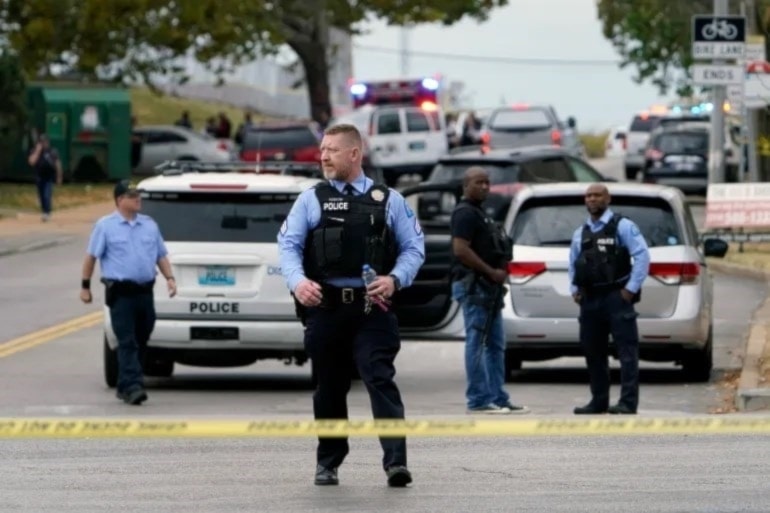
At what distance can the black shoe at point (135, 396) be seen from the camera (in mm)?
15102

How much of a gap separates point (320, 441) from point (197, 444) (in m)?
1.95

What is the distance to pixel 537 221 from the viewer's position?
16656 mm

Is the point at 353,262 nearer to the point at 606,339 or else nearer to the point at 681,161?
the point at 606,339

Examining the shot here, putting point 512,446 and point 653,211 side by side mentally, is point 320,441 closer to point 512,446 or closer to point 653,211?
point 512,446

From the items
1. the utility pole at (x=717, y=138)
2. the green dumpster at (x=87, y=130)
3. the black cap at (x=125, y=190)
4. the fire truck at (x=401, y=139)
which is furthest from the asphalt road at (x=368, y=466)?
the green dumpster at (x=87, y=130)

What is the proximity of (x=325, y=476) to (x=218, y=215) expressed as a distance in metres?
6.15

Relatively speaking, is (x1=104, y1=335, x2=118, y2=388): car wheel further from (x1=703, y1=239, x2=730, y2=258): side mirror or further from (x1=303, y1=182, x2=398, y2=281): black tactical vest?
(x1=303, y1=182, x2=398, y2=281): black tactical vest

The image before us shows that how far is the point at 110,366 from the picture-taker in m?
16.3

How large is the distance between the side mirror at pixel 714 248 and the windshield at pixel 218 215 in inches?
129

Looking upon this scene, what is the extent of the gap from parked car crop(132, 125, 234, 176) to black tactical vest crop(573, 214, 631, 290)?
36135 mm

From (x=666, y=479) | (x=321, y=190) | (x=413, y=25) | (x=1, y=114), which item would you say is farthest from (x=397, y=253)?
(x=413, y=25)

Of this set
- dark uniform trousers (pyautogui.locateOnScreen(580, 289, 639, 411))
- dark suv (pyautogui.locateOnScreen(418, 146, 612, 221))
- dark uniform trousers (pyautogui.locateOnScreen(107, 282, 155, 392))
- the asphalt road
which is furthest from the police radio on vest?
dark suv (pyautogui.locateOnScreen(418, 146, 612, 221))

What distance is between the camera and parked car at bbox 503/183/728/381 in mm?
16234

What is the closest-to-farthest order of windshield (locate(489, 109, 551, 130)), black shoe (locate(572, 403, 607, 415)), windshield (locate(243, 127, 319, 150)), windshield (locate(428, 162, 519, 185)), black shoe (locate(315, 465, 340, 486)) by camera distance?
black shoe (locate(315, 465, 340, 486)) < black shoe (locate(572, 403, 607, 415)) < windshield (locate(428, 162, 519, 185)) < windshield (locate(243, 127, 319, 150)) < windshield (locate(489, 109, 551, 130))
